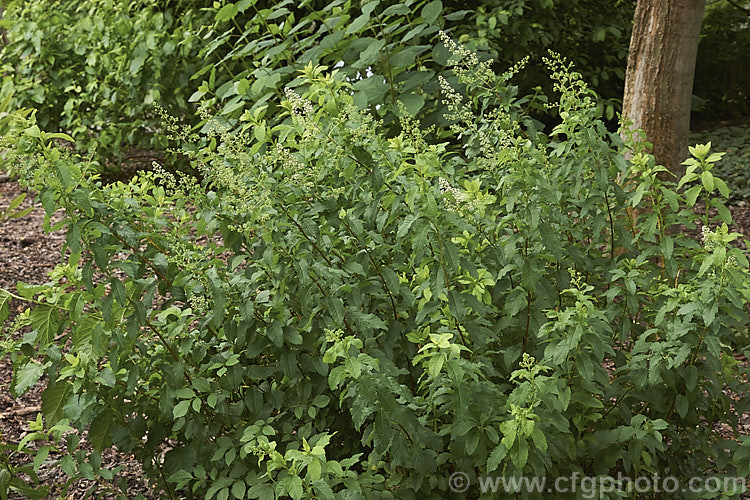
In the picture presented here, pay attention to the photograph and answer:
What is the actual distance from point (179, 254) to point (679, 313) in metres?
1.46

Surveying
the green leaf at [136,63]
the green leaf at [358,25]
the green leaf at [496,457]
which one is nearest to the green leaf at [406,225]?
the green leaf at [496,457]

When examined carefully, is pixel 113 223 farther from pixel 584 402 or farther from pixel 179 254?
pixel 584 402

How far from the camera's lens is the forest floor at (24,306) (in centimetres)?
311

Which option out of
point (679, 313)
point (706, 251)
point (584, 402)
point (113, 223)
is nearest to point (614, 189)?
point (706, 251)

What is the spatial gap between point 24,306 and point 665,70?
3681mm

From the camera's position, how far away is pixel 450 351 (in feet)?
6.43

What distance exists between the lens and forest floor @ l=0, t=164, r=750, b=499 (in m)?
3.11

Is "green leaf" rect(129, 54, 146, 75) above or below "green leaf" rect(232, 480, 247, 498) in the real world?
above

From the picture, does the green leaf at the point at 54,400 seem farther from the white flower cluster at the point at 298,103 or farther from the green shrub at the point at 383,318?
the white flower cluster at the point at 298,103

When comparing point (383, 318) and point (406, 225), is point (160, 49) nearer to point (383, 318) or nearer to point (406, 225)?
point (383, 318)

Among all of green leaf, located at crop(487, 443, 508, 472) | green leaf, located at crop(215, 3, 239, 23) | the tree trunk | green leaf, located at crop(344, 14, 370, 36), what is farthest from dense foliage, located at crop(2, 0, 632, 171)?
green leaf, located at crop(487, 443, 508, 472)

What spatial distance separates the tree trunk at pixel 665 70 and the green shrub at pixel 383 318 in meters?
1.50

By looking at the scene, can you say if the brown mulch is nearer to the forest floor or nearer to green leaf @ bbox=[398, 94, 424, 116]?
the forest floor

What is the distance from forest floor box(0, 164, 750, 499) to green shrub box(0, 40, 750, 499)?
1.35 feet
